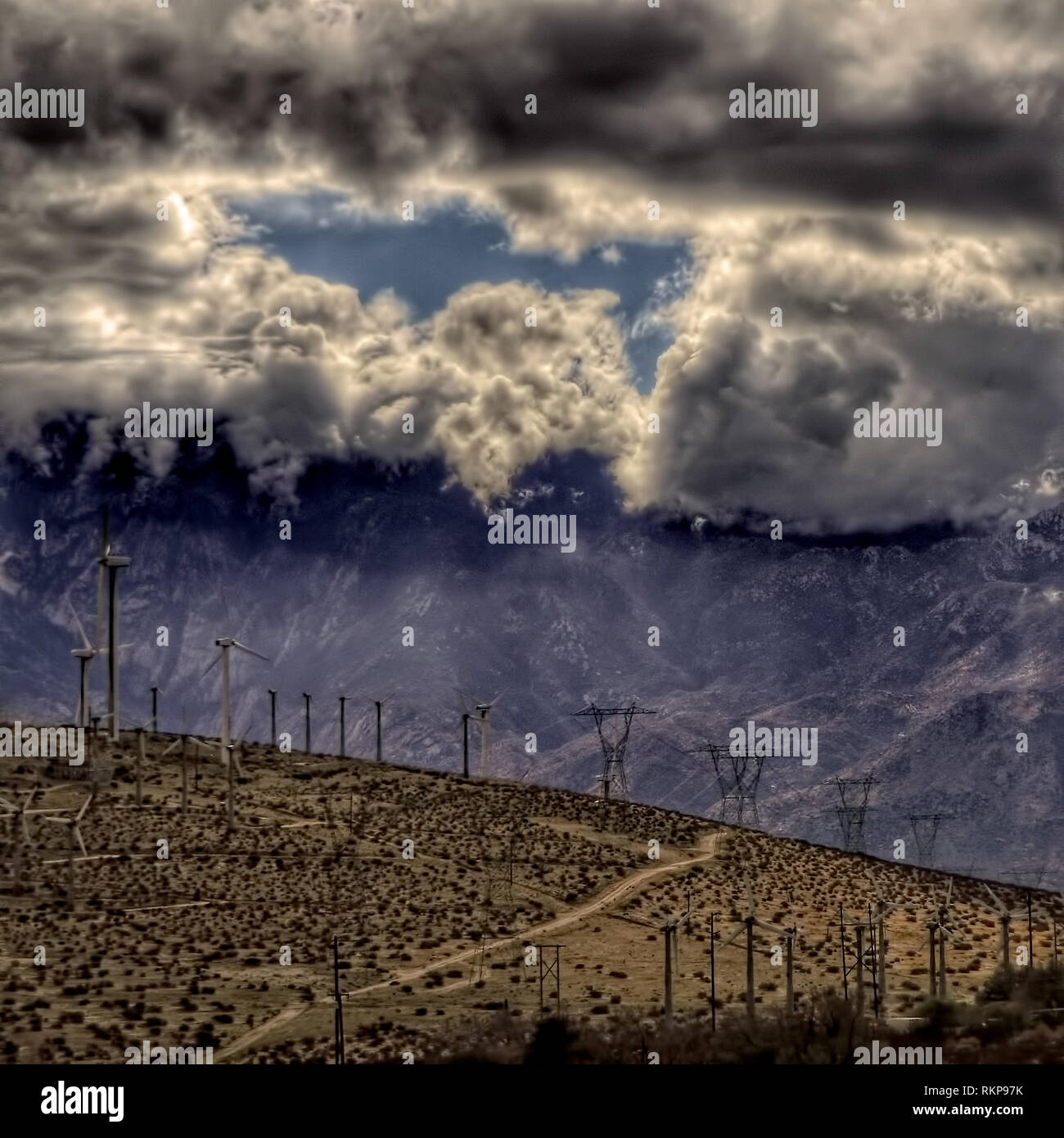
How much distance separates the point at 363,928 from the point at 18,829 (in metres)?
29.4

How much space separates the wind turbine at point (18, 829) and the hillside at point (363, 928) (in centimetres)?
178

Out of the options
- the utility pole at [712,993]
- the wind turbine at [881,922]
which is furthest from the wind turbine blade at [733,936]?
the wind turbine at [881,922]

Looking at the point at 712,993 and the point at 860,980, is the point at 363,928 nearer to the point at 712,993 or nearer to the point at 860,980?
the point at 712,993

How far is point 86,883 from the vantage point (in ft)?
508

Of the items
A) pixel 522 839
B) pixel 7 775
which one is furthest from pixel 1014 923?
pixel 7 775

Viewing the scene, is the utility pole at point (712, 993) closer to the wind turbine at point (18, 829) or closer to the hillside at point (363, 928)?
the hillside at point (363, 928)

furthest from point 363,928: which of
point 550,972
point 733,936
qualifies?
point 733,936

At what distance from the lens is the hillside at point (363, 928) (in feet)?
360
